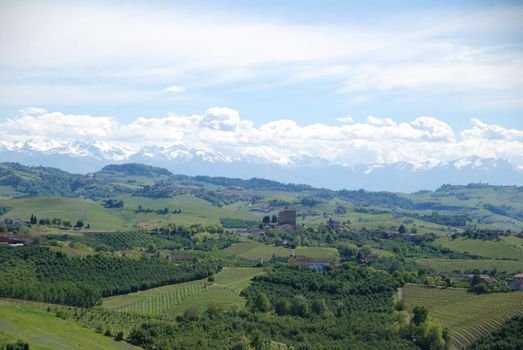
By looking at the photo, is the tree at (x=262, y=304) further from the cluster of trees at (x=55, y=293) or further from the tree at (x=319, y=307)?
the cluster of trees at (x=55, y=293)

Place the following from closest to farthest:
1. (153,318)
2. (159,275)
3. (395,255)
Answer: (153,318) → (159,275) → (395,255)

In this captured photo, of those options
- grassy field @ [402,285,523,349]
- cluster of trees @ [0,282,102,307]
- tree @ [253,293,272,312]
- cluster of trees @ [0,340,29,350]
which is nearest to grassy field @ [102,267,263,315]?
tree @ [253,293,272,312]

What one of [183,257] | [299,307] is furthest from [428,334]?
[183,257]

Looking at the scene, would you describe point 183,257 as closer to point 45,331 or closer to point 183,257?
point 183,257

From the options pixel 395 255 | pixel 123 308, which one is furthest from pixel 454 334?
pixel 395 255

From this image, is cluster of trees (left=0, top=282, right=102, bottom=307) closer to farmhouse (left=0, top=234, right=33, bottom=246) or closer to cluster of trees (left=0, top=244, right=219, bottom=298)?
cluster of trees (left=0, top=244, right=219, bottom=298)

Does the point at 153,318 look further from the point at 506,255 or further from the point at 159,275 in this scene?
the point at 506,255
